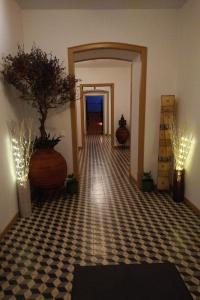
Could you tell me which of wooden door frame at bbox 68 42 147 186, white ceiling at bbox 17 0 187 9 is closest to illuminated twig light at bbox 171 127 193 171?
wooden door frame at bbox 68 42 147 186

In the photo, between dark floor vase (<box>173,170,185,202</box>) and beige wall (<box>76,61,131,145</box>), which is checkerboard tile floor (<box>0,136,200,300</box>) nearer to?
dark floor vase (<box>173,170,185,202</box>)

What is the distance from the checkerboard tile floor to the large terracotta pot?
1.43ft

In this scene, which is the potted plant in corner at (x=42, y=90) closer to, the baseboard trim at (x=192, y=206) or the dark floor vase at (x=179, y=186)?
the dark floor vase at (x=179, y=186)

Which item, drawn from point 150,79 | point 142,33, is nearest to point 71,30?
point 142,33

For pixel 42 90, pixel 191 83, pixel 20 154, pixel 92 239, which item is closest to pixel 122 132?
pixel 191 83

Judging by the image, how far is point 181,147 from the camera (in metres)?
3.71

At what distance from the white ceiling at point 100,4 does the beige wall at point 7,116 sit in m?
0.32

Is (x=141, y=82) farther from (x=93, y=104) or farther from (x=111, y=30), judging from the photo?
(x=93, y=104)

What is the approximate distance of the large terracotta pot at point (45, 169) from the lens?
11.9 ft

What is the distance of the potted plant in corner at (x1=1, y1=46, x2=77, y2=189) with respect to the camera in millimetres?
3158

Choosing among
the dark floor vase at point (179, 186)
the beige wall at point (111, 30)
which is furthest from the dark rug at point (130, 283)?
the beige wall at point (111, 30)

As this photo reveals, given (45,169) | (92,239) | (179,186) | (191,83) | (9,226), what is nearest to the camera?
(92,239)

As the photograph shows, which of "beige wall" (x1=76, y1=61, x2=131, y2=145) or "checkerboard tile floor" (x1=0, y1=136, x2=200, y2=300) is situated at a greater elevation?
"beige wall" (x1=76, y1=61, x2=131, y2=145)

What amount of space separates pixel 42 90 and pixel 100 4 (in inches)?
67.9
